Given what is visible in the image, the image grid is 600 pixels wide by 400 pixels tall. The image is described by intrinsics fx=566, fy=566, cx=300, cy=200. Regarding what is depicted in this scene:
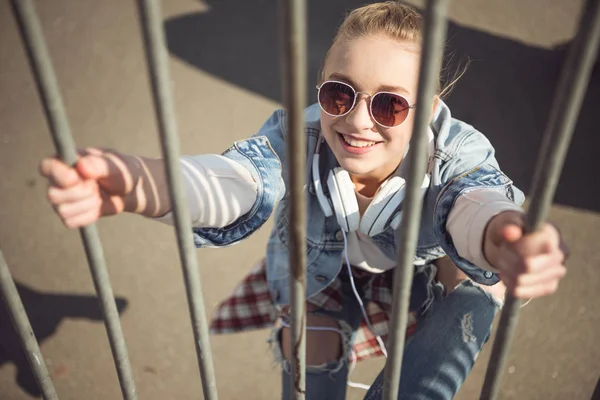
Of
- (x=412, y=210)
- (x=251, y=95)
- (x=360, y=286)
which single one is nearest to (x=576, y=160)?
(x=360, y=286)

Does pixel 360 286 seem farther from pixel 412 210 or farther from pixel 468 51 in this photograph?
pixel 468 51

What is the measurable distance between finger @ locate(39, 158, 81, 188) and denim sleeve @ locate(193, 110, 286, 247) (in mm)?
364

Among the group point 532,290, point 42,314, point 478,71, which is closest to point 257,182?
point 532,290

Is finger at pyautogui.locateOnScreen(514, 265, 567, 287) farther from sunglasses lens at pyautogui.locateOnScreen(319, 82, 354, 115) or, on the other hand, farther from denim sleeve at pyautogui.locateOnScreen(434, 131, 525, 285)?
sunglasses lens at pyautogui.locateOnScreen(319, 82, 354, 115)

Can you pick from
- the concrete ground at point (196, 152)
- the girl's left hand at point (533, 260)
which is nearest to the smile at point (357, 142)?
the girl's left hand at point (533, 260)

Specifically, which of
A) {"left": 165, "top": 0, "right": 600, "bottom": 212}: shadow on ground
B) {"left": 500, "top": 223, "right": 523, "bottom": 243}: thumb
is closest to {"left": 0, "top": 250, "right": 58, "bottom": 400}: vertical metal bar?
{"left": 500, "top": 223, "right": 523, "bottom": 243}: thumb

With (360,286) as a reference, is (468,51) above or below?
above

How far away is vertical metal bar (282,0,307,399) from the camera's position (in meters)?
0.48

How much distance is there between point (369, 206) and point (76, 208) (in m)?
0.66

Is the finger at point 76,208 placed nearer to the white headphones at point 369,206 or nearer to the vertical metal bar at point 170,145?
the vertical metal bar at point 170,145

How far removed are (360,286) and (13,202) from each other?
1.34m

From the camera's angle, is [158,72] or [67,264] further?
[67,264]

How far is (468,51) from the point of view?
2.50 meters

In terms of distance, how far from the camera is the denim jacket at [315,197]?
3.30ft
